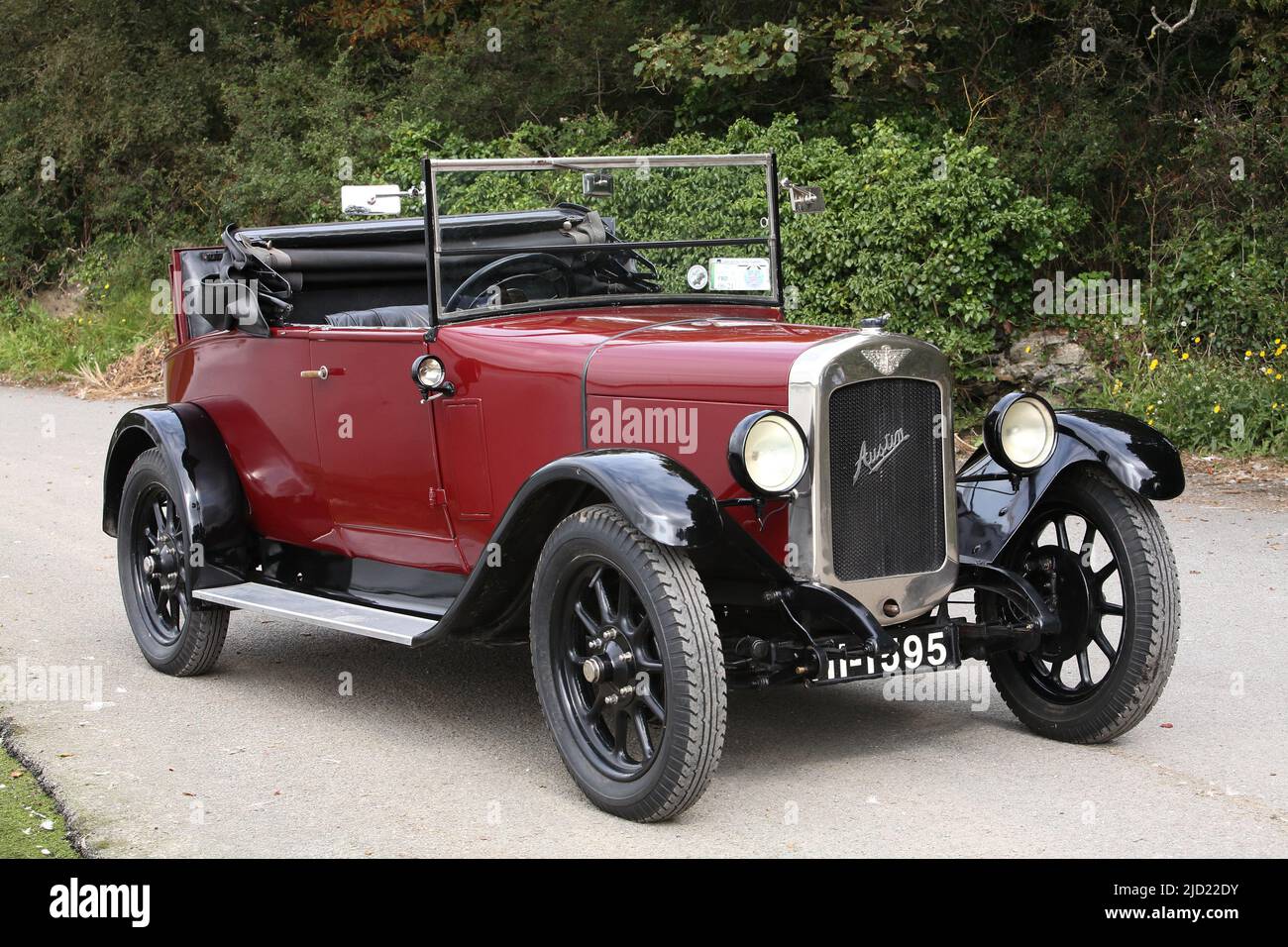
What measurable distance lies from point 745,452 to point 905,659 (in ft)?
2.47

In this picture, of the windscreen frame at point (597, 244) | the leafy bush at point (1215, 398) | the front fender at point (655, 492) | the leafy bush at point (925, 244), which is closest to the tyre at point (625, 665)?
the front fender at point (655, 492)

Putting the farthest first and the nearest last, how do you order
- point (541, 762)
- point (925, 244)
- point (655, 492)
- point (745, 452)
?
point (925, 244) → point (541, 762) → point (745, 452) → point (655, 492)

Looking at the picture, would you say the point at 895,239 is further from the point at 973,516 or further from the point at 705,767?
the point at 705,767

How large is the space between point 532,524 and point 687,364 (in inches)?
25.9

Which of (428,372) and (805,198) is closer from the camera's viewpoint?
(428,372)

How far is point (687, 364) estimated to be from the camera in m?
4.39

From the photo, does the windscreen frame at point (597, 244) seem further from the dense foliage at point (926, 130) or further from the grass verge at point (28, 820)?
the dense foliage at point (926, 130)

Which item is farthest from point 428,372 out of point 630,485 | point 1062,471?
point 1062,471

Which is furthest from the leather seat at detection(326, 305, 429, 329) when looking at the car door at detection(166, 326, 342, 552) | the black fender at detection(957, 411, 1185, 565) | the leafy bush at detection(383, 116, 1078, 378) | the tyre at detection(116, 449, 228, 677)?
the leafy bush at detection(383, 116, 1078, 378)

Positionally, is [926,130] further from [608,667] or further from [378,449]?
[608,667]

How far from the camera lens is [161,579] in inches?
231

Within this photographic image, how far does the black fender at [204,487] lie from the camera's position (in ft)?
18.6

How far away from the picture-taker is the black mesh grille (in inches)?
168

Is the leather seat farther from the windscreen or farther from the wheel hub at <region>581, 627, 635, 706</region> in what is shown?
the wheel hub at <region>581, 627, 635, 706</region>
